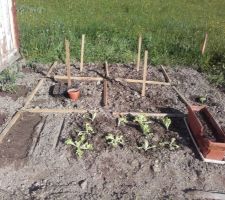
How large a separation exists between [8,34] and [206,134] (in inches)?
217

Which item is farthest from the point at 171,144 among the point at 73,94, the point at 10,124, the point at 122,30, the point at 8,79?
the point at 122,30

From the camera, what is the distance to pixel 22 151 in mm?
5641

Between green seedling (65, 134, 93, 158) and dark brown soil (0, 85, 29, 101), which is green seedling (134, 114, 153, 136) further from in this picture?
dark brown soil (0, 85, 29, 101)

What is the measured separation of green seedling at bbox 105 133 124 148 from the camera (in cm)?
579

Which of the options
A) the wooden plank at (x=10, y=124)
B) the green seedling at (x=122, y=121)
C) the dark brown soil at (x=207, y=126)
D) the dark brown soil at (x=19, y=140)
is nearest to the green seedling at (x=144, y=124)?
the green seedling at (x=122, y=121)

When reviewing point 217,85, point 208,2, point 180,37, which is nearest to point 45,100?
point 217,85

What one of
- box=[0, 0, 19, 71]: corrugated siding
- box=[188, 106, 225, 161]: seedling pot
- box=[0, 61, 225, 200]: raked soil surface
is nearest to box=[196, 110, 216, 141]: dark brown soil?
box=[188, 106, 225, 161]: seedling pot

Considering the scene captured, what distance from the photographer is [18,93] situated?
766 centimetres

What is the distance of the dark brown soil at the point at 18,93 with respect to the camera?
750cm

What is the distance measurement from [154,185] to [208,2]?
16.1 metres

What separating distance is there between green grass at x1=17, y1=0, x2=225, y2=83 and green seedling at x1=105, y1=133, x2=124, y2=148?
398 centimetres

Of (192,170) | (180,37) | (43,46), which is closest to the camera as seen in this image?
(192,170)

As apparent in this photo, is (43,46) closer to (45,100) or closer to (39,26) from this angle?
(39,26)

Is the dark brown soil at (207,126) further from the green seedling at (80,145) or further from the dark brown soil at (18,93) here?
the dark brown soil at (18,93)
